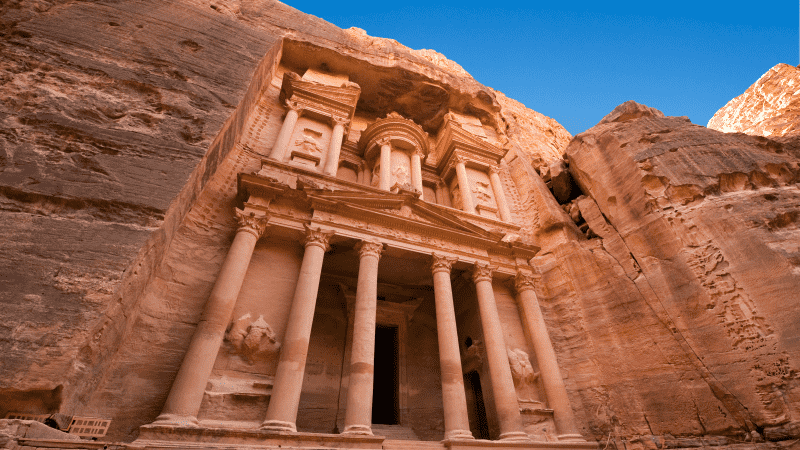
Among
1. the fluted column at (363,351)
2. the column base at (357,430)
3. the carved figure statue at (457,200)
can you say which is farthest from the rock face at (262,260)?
the carved figure statue at (457,200)

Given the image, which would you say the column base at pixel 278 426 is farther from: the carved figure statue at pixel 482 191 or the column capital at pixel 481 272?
the carved figure statue at pixel 482 191

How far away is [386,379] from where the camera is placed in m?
10.4

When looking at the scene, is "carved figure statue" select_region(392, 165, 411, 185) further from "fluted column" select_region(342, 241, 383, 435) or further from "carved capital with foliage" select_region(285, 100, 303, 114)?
"fluted column" select_region(342, 241, 383, 435)

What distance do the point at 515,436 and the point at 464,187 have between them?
8855 mm

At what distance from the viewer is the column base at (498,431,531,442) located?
740 cm

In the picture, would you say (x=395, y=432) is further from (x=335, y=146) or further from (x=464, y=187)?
(x=335, y=146)

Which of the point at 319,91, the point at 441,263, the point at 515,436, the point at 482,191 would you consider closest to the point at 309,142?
the point at 319,91

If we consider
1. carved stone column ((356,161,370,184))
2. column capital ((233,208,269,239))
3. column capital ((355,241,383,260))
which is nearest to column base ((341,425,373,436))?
column capital ((355,241,383,260))

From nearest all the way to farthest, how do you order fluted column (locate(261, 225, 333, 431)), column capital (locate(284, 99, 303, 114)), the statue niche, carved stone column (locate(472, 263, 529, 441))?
fluted column (locate(261, 225, 333, 431)) < carved stone column (locate(472, 263, 529, 441)) < the statue niche < column capital (locate(284, 99, 303, 114))

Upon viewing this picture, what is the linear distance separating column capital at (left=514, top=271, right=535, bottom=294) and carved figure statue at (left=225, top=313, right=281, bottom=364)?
685 cm

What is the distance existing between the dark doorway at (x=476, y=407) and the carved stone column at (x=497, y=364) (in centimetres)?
157

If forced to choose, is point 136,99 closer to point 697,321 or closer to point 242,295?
point 242,295

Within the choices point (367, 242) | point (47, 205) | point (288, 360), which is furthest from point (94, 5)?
point (288, 360)

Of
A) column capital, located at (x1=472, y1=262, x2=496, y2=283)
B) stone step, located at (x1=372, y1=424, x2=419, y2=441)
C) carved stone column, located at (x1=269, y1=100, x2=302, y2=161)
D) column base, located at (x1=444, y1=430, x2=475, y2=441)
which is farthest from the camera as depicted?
carved stone column, located at (x1=269, y1=100, x2=302, y2=161)
